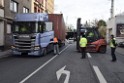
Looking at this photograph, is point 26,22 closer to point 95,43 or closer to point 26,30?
point 26,30

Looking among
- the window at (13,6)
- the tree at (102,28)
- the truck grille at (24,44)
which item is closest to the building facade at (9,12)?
the window at (13,6)

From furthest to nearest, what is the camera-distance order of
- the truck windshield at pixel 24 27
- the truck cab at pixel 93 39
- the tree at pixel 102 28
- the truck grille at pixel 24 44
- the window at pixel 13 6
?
1. the tree at pixel 102 28
2. the window at pixel 13 6
3. the truck cab at pixel 93 39
4. the truck windshield at pixel 24 27
5. the truck grille at pixel 24 44

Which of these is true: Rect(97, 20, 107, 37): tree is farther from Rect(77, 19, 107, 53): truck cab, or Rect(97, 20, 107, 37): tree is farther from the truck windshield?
the truck windshield

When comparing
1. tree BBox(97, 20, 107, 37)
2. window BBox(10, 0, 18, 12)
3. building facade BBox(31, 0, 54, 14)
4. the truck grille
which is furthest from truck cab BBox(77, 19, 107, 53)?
tree BBox(97, 20, 107, 37)

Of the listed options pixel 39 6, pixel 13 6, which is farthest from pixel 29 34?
pixel 39 6

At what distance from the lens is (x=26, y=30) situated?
74.1 feet

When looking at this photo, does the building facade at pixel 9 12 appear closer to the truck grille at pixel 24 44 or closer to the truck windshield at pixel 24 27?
the truck windshield at pixel 24 27

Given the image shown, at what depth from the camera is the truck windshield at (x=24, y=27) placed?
73.9 ft

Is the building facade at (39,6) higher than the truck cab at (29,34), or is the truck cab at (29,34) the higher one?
the building facade at (39,6)

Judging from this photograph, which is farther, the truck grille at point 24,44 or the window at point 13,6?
the window at point 13,6

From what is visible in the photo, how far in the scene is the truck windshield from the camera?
22516mm

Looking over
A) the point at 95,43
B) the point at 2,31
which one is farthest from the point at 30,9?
the point at 95,43

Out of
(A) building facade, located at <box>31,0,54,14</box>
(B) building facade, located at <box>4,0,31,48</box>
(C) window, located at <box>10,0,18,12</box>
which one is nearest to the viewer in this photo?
(B) building facade, located at <box>4,0,31,48</box>

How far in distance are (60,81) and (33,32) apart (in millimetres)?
11255
